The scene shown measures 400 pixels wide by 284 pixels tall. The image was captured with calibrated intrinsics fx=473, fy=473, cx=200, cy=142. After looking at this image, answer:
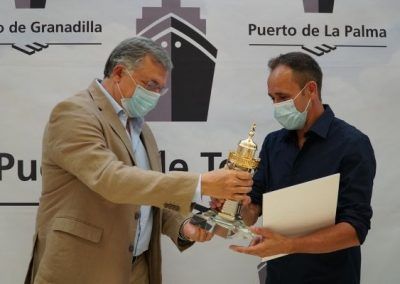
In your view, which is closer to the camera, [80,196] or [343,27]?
[80,196]

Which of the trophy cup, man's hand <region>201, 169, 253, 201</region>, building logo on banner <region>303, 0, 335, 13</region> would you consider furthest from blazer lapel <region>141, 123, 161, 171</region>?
building logo on banner <region>303, 0, 335, 13</region>

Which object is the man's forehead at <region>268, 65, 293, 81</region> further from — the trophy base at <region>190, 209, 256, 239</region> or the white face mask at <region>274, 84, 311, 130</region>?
the trophy base at <region>190, 209, 256, 239</region>

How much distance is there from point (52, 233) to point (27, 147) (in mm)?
994

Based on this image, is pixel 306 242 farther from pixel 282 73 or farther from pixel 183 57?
pixel 183 57

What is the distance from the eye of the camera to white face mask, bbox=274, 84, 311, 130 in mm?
1817

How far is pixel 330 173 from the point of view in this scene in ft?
5.63

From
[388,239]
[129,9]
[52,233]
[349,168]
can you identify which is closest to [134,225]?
[52,233]

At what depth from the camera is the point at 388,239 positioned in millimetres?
2568

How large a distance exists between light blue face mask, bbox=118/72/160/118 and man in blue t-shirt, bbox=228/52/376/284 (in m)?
0.48

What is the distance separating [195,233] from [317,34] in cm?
135

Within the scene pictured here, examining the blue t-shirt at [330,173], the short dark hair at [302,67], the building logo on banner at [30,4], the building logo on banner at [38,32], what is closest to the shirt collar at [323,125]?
the blue t-shirt at [330,173]

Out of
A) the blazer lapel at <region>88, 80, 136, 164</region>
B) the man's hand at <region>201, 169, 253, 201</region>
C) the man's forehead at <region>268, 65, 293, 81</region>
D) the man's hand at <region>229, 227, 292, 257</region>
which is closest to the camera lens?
the man's hand at <region>201, 169, 253, 201</region>

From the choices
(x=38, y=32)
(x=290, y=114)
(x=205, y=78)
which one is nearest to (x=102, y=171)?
(x=290, y=114)

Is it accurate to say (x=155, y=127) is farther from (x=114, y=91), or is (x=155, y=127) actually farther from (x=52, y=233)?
(x=52, y=233)
